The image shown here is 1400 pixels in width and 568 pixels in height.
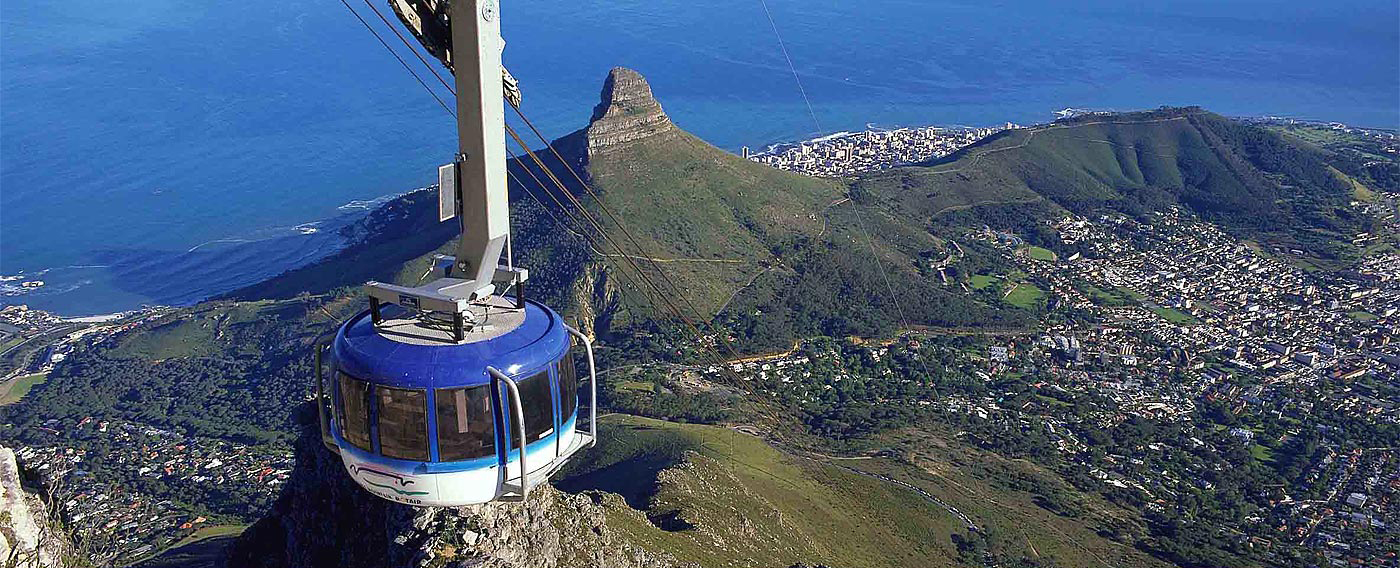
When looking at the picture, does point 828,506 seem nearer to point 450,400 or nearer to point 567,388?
point 567,388

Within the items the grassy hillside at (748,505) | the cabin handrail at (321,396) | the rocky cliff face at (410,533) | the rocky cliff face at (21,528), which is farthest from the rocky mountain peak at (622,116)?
the cabin handrail at (321,396)

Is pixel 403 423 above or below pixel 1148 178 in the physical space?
above

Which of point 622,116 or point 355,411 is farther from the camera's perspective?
point 622,116

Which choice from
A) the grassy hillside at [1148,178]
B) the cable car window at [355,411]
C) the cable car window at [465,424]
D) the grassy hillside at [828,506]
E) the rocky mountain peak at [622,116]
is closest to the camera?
the cable car window at [465,424]

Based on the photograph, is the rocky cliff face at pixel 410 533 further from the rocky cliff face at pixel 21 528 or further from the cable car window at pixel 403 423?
the cable car window at pixel 403 423

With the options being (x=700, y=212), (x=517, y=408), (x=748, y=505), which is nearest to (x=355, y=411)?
(x=517, y=408)

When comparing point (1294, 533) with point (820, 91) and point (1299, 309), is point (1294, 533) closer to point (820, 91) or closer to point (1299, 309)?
point (1299, 309)
